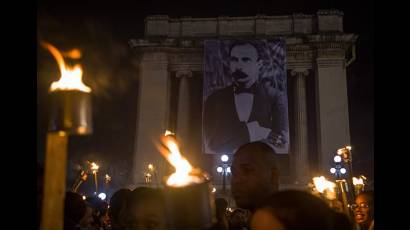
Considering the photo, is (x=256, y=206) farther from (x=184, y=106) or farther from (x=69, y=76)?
(x=184, y=106)

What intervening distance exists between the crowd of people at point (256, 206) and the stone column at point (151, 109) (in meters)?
30.3

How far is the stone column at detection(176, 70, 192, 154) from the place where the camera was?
129 ft

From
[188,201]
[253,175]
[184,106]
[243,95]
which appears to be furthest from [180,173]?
[184,106]


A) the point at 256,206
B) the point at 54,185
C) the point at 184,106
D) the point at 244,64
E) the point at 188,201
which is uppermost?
the point at 244,64

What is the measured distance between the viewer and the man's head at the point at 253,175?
3805mm

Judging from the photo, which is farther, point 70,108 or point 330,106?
point 330,106

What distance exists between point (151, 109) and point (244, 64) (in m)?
10.5

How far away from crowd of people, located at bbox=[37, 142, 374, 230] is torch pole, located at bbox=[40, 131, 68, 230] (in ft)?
1.90

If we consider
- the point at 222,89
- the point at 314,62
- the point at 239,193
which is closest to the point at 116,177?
the point at 222,89

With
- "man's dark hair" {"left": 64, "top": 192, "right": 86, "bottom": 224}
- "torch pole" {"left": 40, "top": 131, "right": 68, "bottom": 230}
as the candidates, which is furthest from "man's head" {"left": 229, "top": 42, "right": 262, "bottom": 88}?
"torch pole" {"left": 40, "top": 131, "right": 68, "bottom": 230}

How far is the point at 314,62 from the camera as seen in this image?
3919 cm

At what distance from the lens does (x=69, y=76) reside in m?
1.80

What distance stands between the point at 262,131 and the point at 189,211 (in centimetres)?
3108

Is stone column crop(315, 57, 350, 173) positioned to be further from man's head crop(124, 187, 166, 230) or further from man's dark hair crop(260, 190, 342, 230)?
man's dark hair crop(260, 190, 342, 230)
